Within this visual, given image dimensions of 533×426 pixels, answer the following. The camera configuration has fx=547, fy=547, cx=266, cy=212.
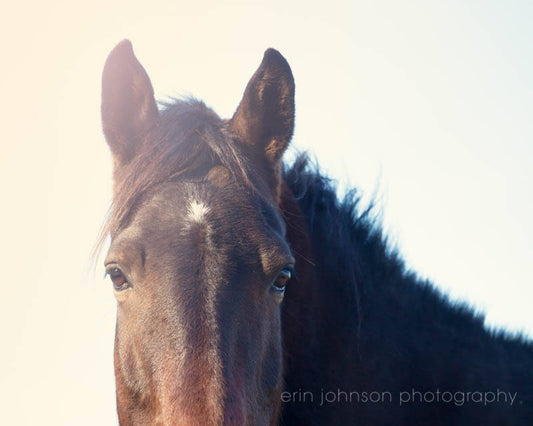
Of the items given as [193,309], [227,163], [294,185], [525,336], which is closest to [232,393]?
[193,309]

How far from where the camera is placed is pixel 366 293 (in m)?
4.51

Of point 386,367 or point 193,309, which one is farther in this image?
point 386,367

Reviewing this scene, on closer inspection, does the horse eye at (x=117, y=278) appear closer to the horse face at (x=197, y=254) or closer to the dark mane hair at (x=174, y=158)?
the horse face at (x=197, y=254)

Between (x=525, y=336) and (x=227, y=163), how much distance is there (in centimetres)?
328

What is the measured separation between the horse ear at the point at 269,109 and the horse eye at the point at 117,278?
1.35m

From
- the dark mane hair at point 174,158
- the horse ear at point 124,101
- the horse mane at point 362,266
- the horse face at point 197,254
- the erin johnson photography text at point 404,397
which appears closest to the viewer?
the horse face at point 197,254

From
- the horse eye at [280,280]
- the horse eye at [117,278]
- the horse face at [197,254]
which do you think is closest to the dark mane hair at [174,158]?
the horse face at [197,254]

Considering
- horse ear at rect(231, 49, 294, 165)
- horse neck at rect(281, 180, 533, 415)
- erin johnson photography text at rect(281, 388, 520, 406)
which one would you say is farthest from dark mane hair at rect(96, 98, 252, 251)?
erin johnson photography text at rect(281, 388, 520, 406)

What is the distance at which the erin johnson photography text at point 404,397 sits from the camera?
4090mm

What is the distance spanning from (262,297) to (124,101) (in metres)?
1.80

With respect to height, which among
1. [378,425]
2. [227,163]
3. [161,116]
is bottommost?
[378,425]

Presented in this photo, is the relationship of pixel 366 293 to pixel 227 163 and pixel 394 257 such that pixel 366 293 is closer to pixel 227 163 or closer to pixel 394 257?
pixel 394 257

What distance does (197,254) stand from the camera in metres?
3.03

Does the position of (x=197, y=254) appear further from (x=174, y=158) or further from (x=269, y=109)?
(x=269, y=109)
